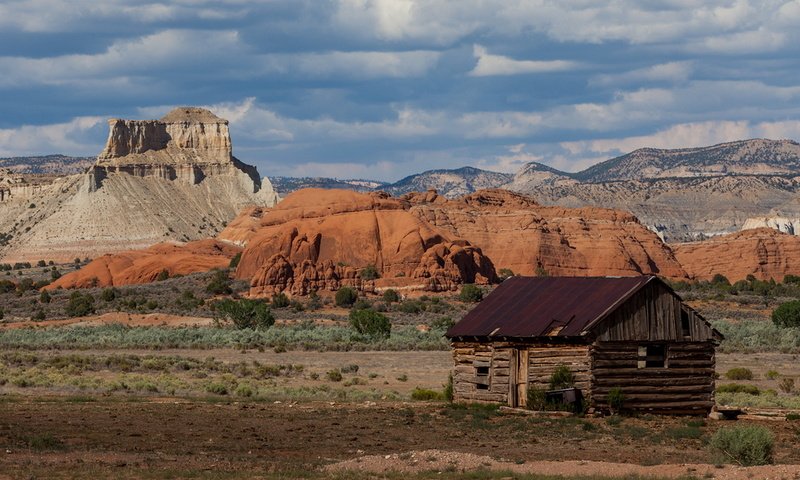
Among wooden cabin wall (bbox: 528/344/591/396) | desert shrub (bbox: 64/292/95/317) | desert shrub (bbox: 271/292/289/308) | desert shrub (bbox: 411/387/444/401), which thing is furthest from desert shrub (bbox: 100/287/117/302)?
wooden cabin wall (bbox: 528/344/591/396)

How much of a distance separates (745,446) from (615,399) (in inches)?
302

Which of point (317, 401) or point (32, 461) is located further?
point (317, 401)

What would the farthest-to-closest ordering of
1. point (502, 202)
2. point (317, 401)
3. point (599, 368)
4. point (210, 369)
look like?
1. point (502, 202)
2. point (210, 369)
3. point (317, 401)
4. point (599, 368)

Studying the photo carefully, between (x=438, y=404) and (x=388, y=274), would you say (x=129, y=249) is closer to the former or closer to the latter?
(x=388, y=274)

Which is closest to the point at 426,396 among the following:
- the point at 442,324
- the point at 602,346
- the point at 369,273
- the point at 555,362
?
the point at 555,362

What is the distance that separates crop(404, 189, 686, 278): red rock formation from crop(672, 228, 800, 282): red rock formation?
5805 millimetres

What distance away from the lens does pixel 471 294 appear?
9456cm

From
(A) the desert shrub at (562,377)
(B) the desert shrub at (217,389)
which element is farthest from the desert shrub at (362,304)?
(A) the desert shrub at (562,377)

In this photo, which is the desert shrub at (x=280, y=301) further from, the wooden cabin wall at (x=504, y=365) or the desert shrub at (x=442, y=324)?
the wooden cabin wall at (x=504, y=365)

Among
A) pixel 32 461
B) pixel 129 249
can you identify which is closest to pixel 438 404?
pixel 32 461

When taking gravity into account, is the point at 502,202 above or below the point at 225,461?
above

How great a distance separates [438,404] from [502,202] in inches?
4484

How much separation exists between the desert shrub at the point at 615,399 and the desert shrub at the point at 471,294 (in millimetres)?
64955

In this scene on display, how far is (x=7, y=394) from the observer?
35.1 m
